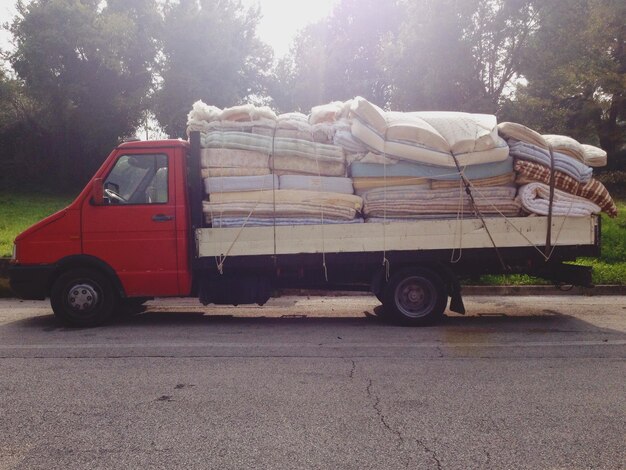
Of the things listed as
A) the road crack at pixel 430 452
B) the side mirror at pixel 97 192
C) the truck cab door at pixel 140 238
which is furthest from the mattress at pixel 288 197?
the road crack at pixel 430 452

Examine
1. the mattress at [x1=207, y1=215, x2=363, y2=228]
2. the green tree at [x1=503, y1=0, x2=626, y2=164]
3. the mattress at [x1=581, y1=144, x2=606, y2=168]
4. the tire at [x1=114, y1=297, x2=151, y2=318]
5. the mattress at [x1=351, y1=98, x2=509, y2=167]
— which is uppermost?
the green tree at [x1=503, y1=0, x2=626, y2=164]

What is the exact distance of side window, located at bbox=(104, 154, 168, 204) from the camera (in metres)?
7.04

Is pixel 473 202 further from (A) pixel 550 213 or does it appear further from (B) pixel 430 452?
(B) pixel 430 452

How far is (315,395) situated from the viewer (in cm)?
436

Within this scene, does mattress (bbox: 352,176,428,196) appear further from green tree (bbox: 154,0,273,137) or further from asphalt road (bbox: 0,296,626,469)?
green tree (bbox: 154,0,273,137)

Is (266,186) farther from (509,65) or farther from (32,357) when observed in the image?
(509,65)

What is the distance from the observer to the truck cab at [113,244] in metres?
6.97

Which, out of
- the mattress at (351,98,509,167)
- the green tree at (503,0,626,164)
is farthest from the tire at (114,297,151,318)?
the green tree at (503,0,626,164)

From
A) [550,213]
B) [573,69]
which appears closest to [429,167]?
[550,213]

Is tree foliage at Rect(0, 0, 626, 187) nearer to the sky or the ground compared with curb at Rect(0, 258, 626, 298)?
nearer to the sky

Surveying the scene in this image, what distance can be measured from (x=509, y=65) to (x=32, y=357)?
729 inches

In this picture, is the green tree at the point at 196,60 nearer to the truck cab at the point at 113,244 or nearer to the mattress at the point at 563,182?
the truck cab at the point at 113,244

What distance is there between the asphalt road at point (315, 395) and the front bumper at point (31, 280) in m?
0.48

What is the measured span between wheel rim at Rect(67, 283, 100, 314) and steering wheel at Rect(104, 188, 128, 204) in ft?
3.75
